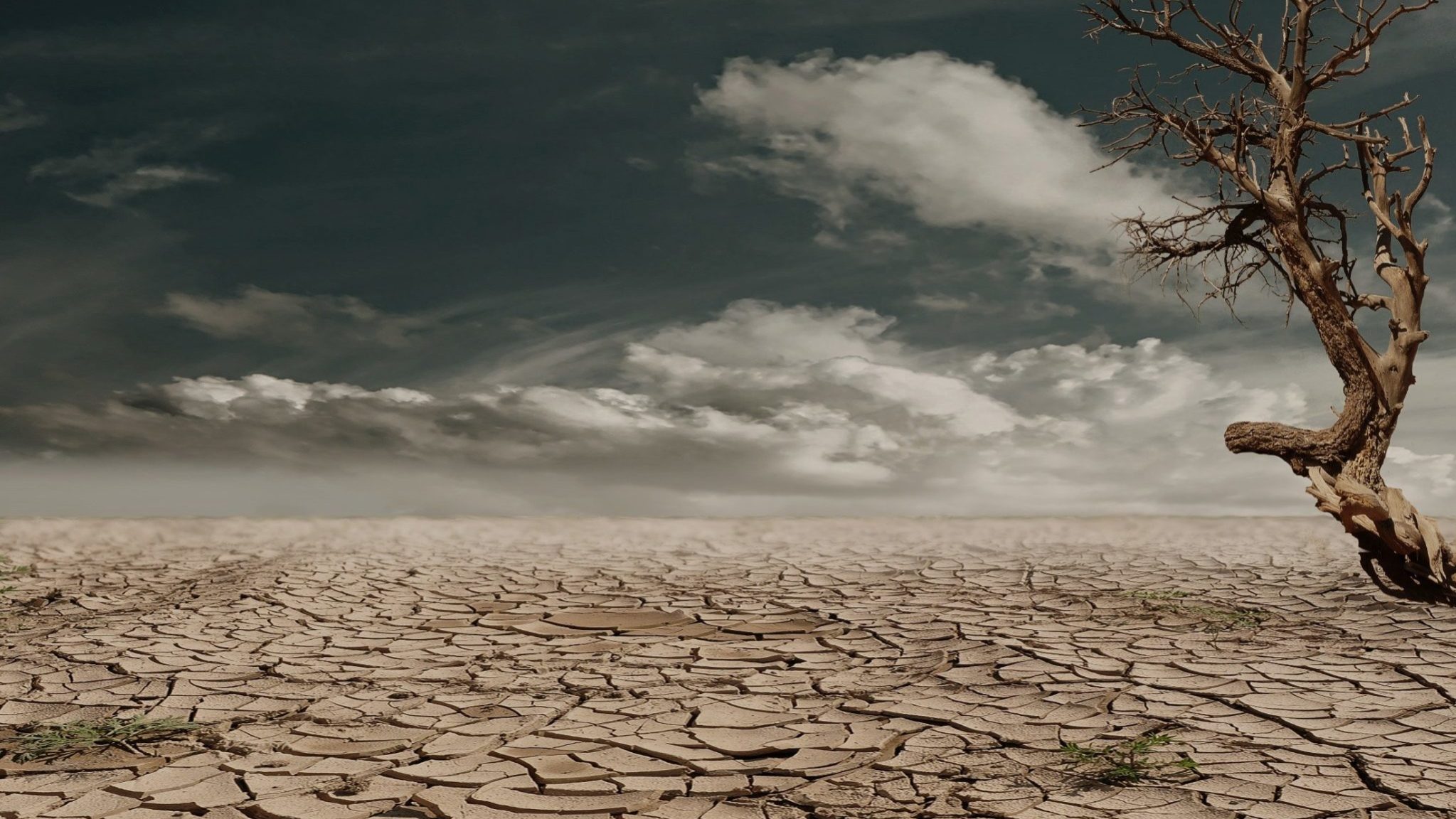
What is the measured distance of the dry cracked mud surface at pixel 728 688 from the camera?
9.60 ft

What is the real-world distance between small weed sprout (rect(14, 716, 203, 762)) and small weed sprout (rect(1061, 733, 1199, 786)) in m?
2.84

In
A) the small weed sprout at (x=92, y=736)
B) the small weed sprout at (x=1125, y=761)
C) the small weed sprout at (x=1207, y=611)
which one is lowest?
the small weed sprout at (x=92, y=736)

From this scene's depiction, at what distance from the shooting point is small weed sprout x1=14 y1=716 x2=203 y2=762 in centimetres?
338

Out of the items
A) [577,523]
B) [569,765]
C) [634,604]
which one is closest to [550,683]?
[569,765]

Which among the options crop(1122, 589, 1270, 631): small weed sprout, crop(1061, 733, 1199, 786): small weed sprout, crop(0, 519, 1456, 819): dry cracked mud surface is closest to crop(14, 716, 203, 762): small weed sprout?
crop(0, 519, 1456, 819): dry cracked mud surface

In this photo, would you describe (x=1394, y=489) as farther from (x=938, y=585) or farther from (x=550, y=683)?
(x=550, y=683)

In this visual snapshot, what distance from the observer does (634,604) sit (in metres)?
6.07

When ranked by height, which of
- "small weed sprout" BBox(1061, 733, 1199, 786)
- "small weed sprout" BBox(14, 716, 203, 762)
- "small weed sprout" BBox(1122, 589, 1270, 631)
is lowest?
"small weed sprout" BBox(14, 716, 203, 762)

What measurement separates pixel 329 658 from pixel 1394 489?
5.20 metres

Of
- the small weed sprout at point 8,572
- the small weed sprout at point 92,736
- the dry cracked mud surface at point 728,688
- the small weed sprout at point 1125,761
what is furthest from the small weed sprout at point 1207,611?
the small weed sprout at point 8,572

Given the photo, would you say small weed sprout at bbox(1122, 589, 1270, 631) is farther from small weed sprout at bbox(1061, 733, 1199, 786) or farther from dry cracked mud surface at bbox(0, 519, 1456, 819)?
small weed sprout at bbox(1061, 733, 1199, 786)

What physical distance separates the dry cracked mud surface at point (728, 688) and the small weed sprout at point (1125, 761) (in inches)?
0.8

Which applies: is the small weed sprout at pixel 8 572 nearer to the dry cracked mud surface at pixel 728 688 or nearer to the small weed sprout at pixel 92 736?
the dry cracked mud surface at pixel 728 688

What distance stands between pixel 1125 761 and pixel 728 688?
1.49 meters
